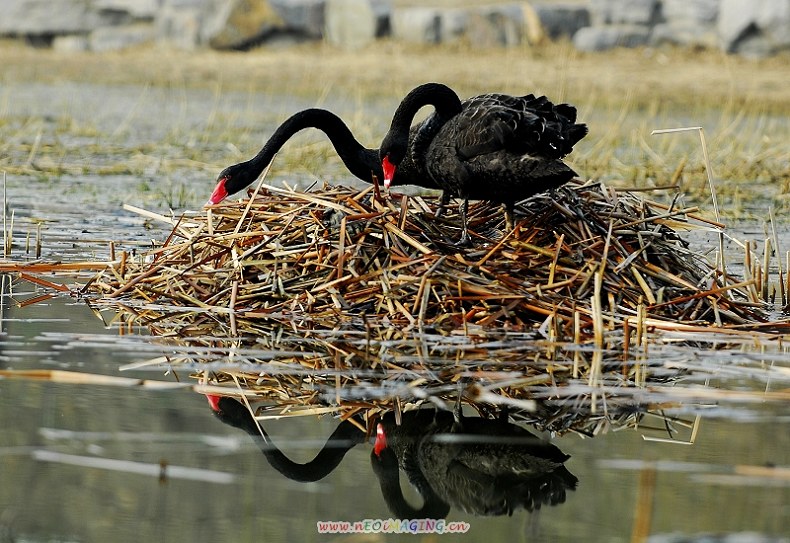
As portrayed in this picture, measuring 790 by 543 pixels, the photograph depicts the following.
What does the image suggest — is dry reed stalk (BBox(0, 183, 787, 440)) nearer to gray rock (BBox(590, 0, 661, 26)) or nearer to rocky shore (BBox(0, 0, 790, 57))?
rocky shore (BBox(0, 0, 790, 57))

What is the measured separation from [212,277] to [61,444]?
88.1 inches

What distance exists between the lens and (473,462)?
12.8ft

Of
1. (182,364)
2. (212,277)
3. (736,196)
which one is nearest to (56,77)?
(736,196)

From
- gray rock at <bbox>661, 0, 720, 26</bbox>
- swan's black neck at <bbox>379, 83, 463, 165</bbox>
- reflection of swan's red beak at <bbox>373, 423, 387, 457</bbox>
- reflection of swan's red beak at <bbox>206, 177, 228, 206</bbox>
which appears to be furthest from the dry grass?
reflection of swan's red beak at <bbox>373, 423, 387, 457</bbox>

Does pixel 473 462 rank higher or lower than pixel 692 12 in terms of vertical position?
lower

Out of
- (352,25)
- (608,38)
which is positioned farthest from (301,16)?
(608,38)

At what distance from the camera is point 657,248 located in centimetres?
615

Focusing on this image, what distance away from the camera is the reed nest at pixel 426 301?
459 centimetres

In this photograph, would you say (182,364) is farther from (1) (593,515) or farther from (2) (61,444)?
(1) (593,515)

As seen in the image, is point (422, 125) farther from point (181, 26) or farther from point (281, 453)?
point (181, 26)

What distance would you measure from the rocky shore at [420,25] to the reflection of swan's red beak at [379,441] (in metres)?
17.2

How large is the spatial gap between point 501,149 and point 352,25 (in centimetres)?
1659

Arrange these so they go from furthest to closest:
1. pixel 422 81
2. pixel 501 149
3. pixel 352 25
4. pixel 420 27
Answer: pixel 352 25, pixel 420 27, pixel 422 81, pixel 501 149

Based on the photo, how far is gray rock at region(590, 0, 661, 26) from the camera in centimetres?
2214
